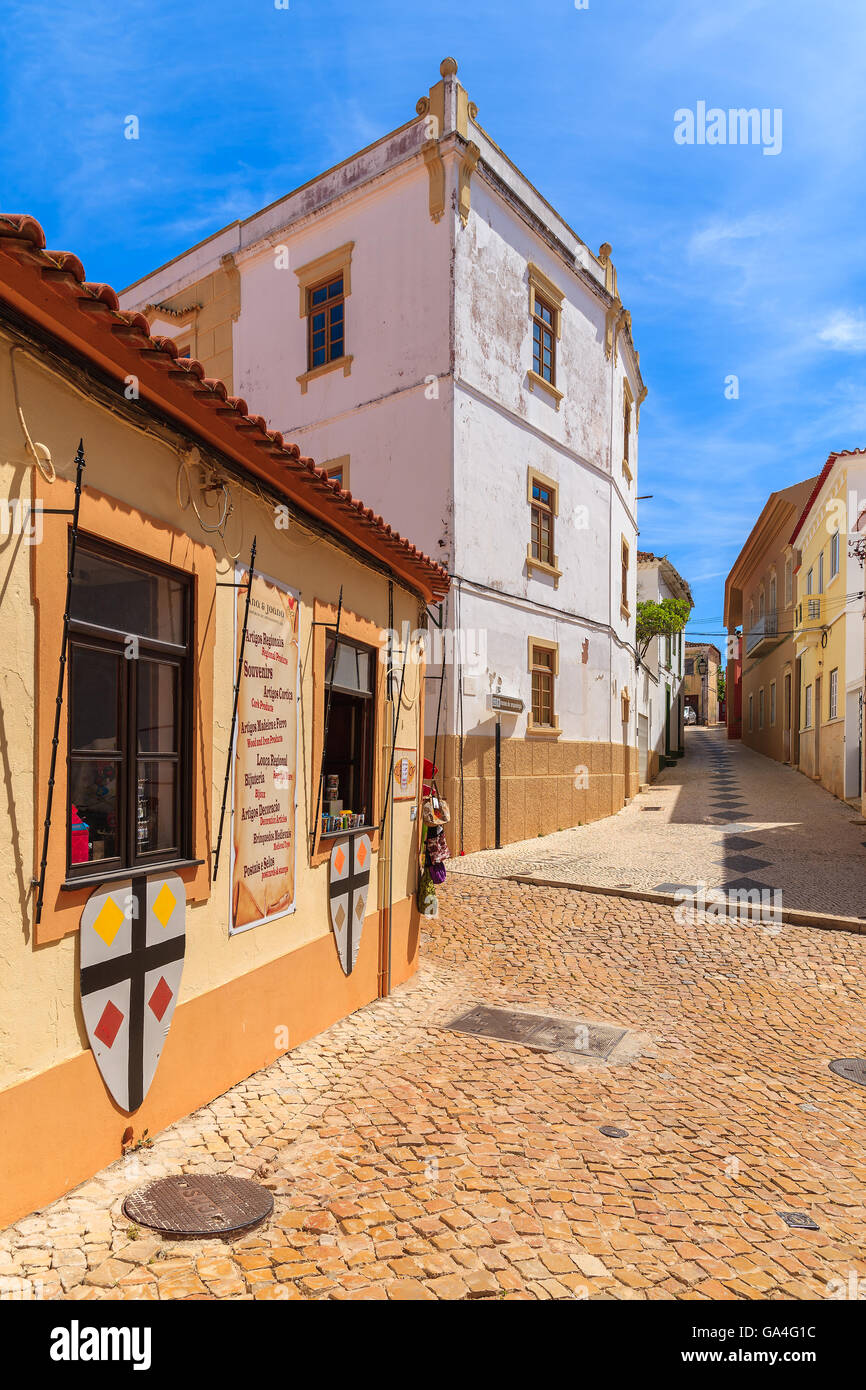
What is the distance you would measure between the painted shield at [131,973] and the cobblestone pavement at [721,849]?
7.76m

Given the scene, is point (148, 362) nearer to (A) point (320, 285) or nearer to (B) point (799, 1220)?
(B) point (799, 1220)

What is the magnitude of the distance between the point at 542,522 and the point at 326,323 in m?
5.56

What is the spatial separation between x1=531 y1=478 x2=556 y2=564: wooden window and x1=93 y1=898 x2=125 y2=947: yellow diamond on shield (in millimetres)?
13165

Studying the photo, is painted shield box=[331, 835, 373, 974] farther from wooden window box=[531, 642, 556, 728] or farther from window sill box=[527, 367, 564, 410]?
window sill box=[527, 367, 564, 410]

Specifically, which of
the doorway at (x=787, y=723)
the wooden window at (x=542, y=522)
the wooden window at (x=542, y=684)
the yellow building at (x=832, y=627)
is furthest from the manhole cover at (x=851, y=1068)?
the doorway at (x=787, y=723)

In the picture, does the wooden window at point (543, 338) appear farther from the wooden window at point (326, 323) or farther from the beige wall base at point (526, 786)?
the beige wall base at point (526, 786)

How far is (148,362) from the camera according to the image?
3.90 m

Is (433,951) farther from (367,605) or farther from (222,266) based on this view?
(222,266)

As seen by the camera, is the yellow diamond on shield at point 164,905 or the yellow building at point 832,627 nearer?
the yellow diamond on shield at point 164,905

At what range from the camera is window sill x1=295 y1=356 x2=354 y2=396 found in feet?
51.1

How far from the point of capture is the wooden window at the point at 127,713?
13.0ft

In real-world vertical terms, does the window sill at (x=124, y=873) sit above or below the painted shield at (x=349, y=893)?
above

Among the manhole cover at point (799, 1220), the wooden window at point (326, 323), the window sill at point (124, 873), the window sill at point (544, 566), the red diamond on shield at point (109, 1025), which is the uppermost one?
the wooden window at point (326, 323)
